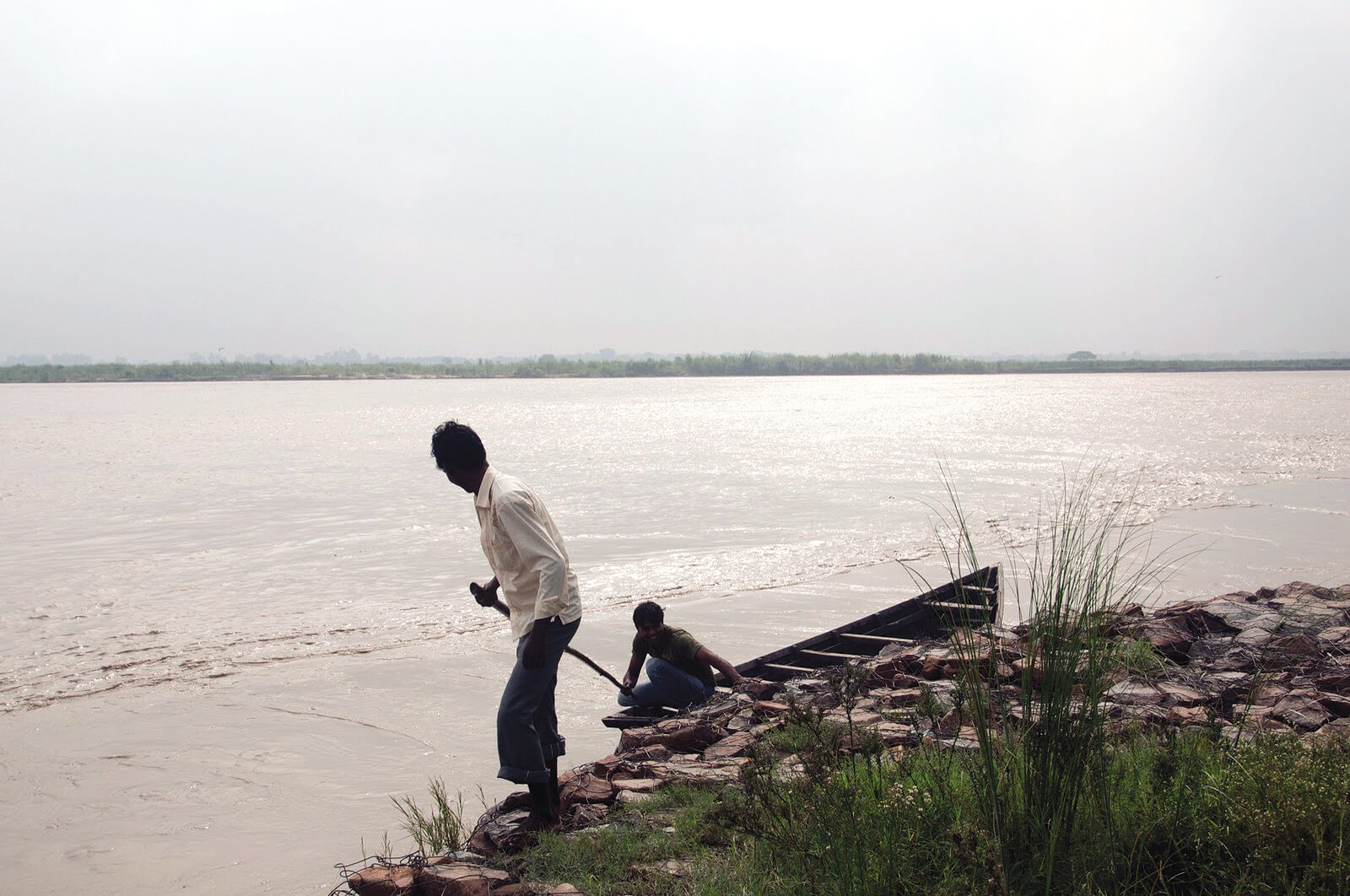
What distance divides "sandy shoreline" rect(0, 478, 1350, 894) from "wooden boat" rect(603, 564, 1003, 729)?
0.70 metres

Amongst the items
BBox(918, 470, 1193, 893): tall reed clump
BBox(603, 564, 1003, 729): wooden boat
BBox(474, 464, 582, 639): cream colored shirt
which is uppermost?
BBox(474, 464, 582, 639): cream colored shirt

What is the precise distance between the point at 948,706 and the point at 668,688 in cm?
227

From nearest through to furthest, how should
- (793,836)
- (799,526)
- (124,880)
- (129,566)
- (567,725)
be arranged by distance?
(793,836) → (124,880) → (567,725) → (129,566) → (799,526)

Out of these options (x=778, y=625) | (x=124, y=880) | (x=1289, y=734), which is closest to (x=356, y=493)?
(x=778, y=625)

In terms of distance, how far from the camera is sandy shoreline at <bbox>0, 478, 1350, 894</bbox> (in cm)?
641

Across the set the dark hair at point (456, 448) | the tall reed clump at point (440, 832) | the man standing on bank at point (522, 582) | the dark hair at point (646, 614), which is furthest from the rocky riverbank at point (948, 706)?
the dark hair at point (456, 448)

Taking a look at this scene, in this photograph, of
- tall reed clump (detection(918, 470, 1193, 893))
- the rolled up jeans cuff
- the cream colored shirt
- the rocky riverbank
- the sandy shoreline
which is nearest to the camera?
tall reed clump (detection(918, 470, 1193, 893))

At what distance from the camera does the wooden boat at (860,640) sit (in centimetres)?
800

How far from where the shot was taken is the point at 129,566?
14938 mm

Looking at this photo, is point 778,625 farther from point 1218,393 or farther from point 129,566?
point 1218,393

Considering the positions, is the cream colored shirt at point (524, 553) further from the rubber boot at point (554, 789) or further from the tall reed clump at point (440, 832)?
the tall reed clump at point (440, 832)

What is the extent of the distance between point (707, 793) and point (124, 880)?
365 centimetres

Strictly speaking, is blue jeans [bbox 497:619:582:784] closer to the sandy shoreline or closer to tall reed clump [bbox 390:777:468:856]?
tall reed clump [bbox 390:777:468:856]

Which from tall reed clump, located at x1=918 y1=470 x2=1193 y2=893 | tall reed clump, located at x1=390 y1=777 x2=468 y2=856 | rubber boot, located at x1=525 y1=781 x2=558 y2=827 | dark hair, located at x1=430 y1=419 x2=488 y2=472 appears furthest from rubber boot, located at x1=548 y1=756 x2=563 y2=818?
tall reed clump, located at x1=918 y1=470 x2=1193 y2=893
